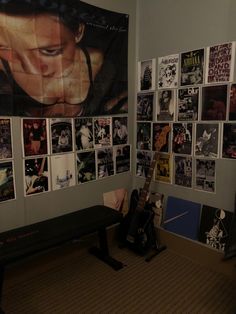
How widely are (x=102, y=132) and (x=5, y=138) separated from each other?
2.55 feet

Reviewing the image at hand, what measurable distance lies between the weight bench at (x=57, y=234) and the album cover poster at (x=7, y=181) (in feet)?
0.74

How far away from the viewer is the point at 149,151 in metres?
2.38

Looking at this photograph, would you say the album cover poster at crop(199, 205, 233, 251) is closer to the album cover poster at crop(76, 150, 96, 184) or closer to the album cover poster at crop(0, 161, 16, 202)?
the album cover poster at crop(76, 150, 96, 184)

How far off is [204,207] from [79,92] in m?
1.28

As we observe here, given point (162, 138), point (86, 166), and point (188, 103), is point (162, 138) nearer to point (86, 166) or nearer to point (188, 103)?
point (188, 103)

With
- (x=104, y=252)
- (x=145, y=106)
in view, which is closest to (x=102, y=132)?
(x=145, y=106)

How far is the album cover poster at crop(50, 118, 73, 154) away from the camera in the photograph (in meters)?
1.92

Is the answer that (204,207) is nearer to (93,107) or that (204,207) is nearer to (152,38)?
(93,107)

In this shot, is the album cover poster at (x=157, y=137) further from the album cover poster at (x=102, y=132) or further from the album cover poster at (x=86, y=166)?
the album cover poster at (x=86, y=166)

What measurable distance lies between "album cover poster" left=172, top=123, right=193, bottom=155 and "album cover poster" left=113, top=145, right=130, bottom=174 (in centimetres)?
44

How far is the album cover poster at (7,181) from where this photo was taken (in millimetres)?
1719

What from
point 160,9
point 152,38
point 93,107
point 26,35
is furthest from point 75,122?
point 160,9

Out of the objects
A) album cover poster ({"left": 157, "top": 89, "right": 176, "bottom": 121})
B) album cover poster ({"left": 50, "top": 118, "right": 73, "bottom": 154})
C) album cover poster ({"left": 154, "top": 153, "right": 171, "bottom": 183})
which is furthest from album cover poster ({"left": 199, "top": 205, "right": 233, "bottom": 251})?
album cover poster ({"left": 50, "top": 118, "right": 73, "bottom": 154})

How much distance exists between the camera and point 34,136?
183cm
